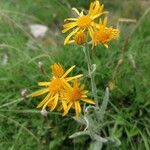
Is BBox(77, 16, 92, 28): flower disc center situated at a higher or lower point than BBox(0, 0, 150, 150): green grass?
higher

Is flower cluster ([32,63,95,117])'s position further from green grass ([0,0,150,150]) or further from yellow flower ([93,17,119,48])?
green grass ([0,0,150,150])

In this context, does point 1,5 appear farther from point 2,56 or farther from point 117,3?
point 117,3

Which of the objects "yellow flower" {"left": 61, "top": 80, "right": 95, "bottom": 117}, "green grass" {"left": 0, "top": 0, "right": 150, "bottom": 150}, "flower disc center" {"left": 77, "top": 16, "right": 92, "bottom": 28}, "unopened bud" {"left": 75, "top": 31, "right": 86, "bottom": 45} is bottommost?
"green grass" {"left": 0, "top": 0, "right": 150, "bottom": 150}

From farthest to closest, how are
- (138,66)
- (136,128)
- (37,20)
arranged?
(37,20) → (138,66) → (136,128)

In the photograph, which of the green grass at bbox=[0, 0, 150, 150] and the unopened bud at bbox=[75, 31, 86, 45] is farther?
the green grass at bbox=[0, 0, 150, 150]

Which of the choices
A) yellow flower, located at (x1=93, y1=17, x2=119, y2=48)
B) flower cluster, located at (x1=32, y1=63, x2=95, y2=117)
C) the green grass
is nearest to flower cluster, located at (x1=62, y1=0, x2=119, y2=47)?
yellow flower, located at (x1=93, y1=17, x2=119, y2=48)

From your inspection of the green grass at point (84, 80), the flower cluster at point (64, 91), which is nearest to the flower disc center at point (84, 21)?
the flower cluster at point (64, 91)

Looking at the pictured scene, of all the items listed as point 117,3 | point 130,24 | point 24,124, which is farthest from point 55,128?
point 117,3

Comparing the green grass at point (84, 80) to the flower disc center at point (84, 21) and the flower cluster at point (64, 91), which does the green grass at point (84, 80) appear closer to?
the flower cluster at point (64, 91)
